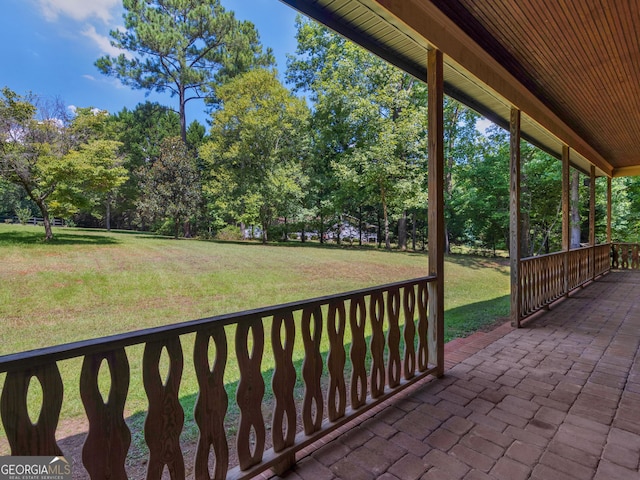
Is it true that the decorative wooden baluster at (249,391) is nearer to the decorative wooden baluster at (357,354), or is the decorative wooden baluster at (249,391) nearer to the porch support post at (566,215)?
the decorative wooden baluster at (357,354)

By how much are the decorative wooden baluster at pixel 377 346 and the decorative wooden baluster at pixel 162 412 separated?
4.05 feet

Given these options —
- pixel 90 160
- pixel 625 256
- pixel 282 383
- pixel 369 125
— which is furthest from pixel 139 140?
pixel 625 256

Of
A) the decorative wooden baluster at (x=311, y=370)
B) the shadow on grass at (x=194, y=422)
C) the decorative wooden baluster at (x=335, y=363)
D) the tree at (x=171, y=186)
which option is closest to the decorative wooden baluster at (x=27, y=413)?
the shadow on grass at (x=194, y=422)

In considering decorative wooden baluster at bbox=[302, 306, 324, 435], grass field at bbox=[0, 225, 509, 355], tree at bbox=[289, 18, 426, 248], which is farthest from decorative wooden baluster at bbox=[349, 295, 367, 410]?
tree at bbox=[289, 18, 426, 248]

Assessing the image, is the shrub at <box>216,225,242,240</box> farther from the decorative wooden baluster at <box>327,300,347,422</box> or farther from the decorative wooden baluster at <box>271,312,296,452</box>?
the decorative wooden baluster at <box>271,312,296,452</box>

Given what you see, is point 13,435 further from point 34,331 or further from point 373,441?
point 34,331

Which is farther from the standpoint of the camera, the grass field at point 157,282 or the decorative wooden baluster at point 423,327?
the grass field at point 157,282

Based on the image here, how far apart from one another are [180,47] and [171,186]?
5139mm

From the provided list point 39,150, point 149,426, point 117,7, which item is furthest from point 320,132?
point 149,426

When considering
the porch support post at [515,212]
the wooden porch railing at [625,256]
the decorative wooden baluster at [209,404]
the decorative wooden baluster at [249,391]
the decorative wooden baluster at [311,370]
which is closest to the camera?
the decorative wooden baluster at [209,404]

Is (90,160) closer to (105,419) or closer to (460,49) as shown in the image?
(460,49)

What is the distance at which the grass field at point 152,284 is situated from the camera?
4969mm

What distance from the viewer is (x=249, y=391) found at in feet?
4.71

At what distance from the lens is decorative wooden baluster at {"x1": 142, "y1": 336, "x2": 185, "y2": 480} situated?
1.14 metres
